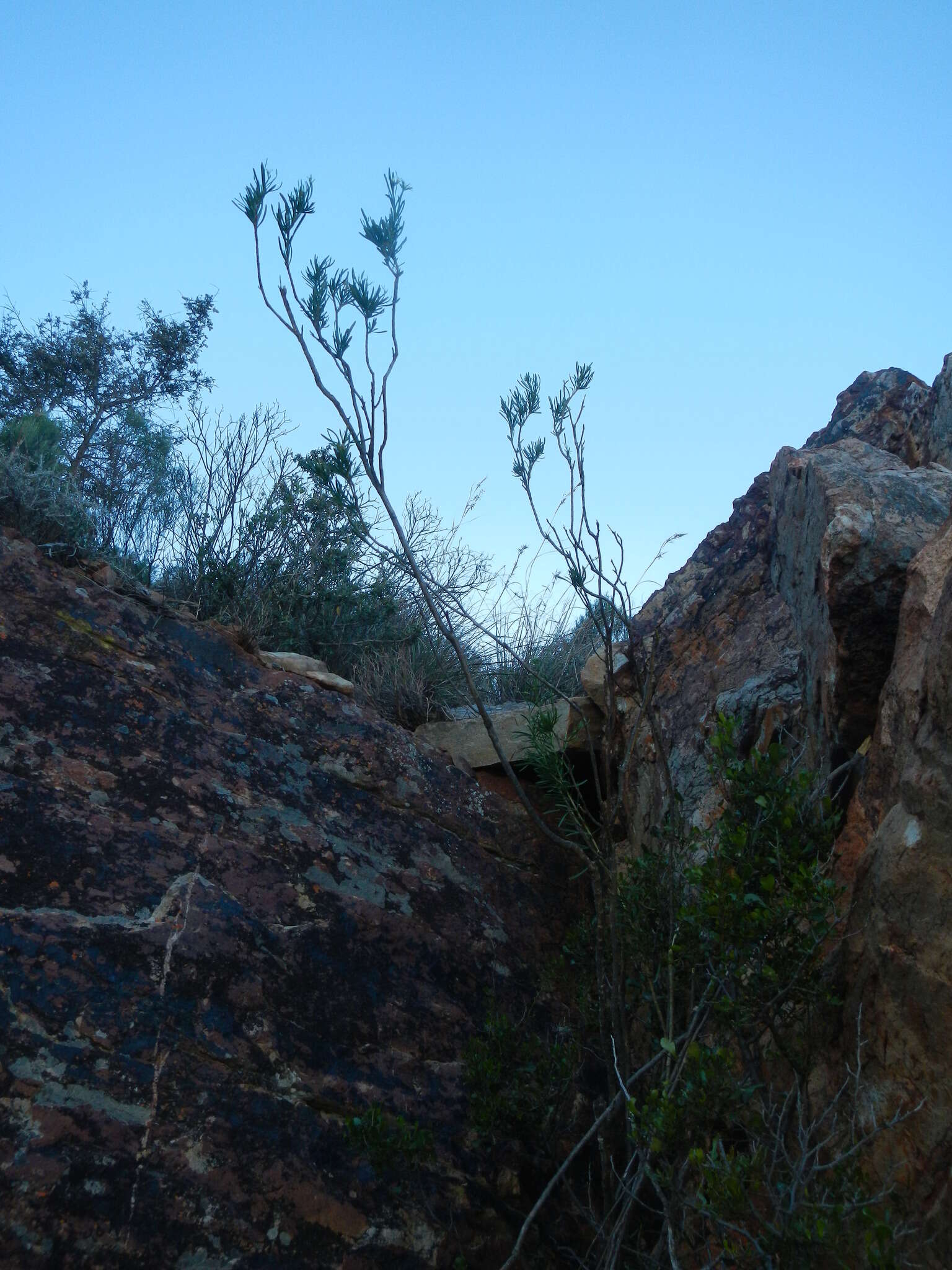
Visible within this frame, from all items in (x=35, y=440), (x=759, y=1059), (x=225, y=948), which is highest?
(x=35, y=440)

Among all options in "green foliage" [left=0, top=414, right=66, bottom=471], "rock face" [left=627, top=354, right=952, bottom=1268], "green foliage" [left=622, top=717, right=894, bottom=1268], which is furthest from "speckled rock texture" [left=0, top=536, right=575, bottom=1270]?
"green foliage" [left=0, top=414, right=66, bottom=471]

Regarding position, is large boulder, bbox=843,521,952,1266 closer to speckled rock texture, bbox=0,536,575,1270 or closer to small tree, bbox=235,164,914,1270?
small tree, bbox=235,164,914,1270

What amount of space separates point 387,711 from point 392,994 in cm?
236

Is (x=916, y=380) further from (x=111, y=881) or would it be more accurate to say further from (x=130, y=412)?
(x=130, y=412)

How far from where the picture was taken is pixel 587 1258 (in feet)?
9.18

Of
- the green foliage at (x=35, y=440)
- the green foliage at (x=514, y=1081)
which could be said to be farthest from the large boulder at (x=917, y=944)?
the green foliage at (x=35, y=440)

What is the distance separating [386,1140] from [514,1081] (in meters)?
0.57

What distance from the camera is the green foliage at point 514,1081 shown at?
2920mm

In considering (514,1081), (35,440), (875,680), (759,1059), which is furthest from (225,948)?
(35,440)

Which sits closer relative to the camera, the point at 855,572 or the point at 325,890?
the point at 855,572

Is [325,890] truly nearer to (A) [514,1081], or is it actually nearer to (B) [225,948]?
(B) [225,948]

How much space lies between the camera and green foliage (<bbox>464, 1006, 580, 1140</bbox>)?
292cm

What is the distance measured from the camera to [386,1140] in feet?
8.43

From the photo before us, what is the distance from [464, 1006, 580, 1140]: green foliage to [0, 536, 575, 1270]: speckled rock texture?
13 cm
